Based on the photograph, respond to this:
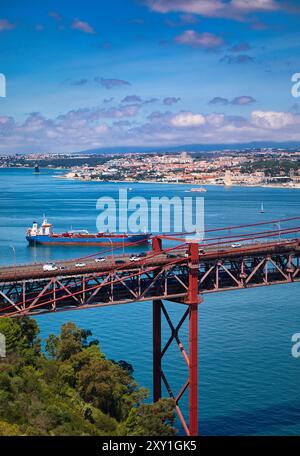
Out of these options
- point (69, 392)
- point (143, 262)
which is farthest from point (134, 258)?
point (69, 392)

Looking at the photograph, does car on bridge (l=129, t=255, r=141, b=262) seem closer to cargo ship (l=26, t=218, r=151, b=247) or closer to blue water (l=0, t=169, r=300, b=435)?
blue water (l=0, t=169, r=300, b=435)

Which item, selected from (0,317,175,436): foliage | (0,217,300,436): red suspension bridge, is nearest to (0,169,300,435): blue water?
(0,217,300,436): red suspension bridge

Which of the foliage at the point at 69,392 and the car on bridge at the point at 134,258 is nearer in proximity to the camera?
the foliage at the point at 69,392

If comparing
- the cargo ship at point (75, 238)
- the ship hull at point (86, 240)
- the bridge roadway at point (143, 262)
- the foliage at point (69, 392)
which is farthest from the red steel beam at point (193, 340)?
the ship hull at point (86, 240)

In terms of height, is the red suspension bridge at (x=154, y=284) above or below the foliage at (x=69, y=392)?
above

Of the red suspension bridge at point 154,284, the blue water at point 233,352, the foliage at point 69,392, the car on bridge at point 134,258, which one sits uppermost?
the car on bridge at point 134,258

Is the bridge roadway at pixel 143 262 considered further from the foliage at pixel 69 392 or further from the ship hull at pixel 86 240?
the ship hull at pixel 86 240

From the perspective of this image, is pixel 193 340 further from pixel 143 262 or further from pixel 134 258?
pixel 134 258

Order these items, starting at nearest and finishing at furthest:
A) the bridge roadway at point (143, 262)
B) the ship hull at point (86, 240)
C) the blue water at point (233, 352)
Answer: the bridge roadway at point (143, 262) < the blue water at point (233, 352) < the ship hull at point (86, 240)
